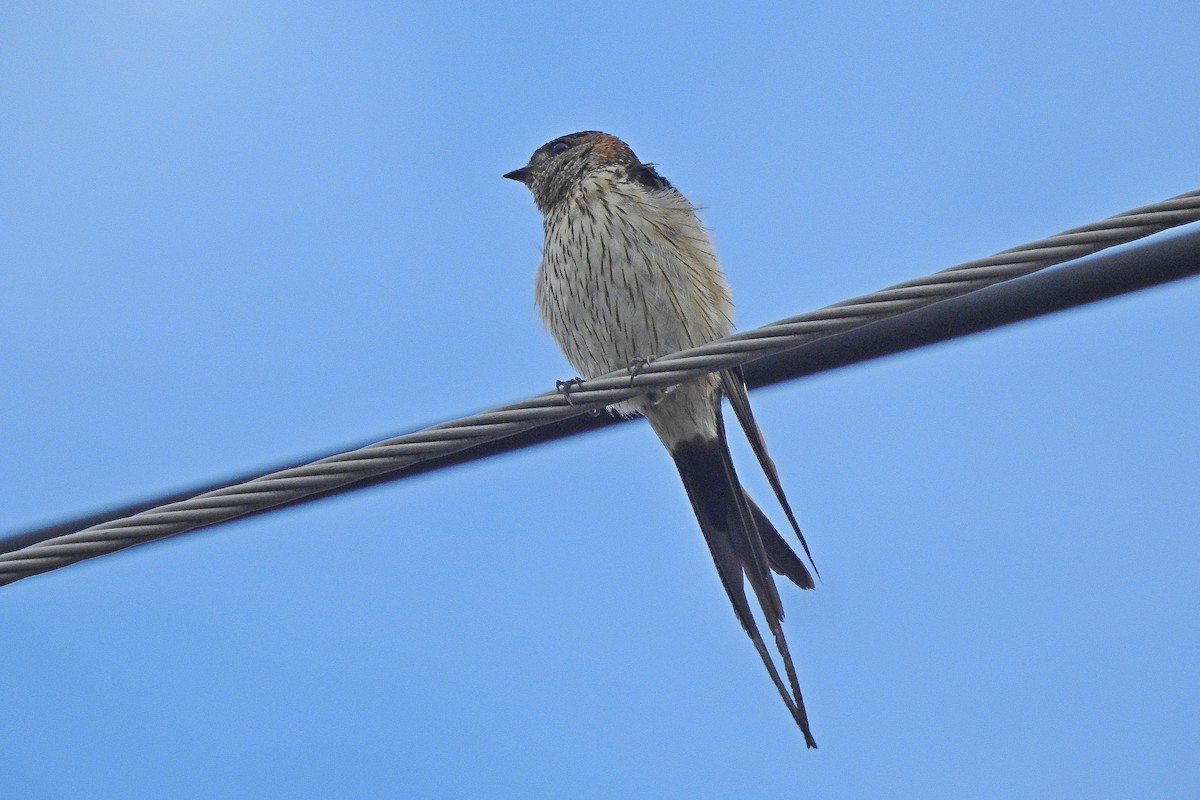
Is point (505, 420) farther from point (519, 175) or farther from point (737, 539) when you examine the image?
point (519, 175)

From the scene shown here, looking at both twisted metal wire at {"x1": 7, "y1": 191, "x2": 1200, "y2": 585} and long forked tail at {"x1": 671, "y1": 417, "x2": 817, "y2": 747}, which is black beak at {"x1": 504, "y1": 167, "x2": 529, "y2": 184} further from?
twisted metal wire at {"x1": 7, "y1": 191, "x2": 1200, "y2": 585}

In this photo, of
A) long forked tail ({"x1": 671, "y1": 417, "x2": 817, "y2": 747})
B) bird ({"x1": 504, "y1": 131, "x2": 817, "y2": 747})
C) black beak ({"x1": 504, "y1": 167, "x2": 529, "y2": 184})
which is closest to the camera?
long forked tail ({"x1": 671, "y1": 417, "x2": 817, "y2": 747})

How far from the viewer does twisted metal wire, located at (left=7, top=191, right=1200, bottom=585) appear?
7.39ft

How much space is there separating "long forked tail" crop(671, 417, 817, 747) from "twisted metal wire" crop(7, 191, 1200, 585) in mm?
1220

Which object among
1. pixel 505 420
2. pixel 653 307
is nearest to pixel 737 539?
pixel 653 307

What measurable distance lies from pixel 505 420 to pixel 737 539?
1747 mm

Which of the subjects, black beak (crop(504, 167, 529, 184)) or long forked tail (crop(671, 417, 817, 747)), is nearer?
long forked tail (crop(671, 417, 817, 747))

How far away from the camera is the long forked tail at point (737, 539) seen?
3.76 meters

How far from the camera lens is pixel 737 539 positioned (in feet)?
13.5

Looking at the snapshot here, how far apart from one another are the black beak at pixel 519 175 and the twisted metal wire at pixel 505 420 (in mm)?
2936

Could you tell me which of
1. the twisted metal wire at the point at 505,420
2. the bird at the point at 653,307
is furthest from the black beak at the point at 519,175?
the twisted metal wire at the point at 505,420

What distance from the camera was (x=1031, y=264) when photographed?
2285mm

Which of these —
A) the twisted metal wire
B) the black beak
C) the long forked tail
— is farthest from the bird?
the twisted metal wire

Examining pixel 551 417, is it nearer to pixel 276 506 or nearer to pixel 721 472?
pixel 276 506
